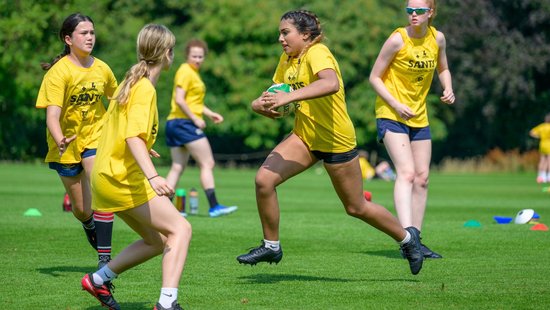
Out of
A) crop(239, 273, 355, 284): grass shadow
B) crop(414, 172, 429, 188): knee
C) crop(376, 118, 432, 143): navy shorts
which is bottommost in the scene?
crop(239, 273, 355, 284): grass shadow

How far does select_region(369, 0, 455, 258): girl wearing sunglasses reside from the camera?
32.8 feet

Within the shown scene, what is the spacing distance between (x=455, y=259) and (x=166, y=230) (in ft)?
13.5

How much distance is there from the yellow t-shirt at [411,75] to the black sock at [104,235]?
2.90 meters

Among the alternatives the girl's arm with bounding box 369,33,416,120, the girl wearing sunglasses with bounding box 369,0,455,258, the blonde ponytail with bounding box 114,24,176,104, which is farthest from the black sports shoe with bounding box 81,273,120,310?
the girl's arm with bounding box 369,33,416,120

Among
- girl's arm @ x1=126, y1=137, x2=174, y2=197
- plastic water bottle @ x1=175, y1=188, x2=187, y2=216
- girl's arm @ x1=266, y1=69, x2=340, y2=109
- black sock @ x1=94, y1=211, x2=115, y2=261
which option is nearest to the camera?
girl's arm @ x1=126, y1=137, x2=174, y2=197

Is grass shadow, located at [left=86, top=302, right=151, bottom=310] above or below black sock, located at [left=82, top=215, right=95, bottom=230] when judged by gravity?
above

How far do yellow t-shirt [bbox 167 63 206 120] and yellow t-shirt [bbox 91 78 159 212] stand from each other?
8.28m

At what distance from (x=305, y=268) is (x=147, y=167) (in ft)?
10.8

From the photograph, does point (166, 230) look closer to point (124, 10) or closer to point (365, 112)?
point (365, 112)

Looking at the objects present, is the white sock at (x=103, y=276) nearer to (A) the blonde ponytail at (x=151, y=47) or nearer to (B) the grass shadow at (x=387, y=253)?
(A) the blonde ponytail at (x=151, y=47)

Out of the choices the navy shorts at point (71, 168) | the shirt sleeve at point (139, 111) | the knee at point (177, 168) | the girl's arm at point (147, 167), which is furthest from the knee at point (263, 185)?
the knee at point (177, 168)

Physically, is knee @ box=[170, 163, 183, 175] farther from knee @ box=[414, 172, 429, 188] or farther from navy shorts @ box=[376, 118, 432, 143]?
knee @ box=[414, 172, 429, 188]

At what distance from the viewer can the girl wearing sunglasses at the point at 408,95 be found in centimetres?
999

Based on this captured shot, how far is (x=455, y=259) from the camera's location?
10031mm
